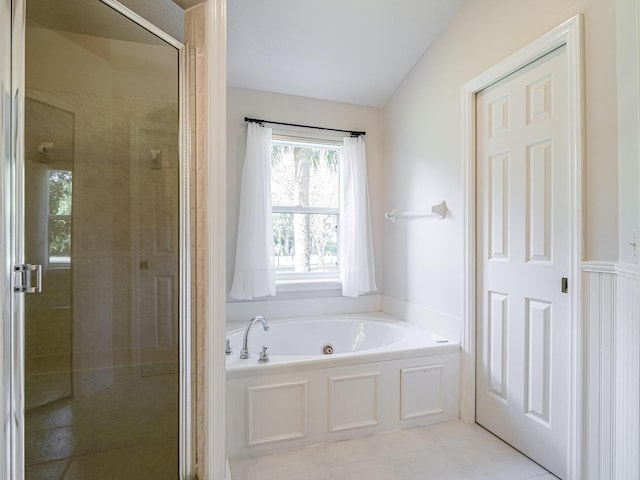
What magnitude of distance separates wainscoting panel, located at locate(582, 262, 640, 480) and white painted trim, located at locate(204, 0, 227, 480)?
151cm

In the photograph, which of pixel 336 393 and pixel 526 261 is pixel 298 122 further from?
pixel 336 393

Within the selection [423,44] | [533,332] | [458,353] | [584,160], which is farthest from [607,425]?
[423,44]

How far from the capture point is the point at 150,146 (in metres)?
1.58

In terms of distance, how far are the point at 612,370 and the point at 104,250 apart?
2272mm

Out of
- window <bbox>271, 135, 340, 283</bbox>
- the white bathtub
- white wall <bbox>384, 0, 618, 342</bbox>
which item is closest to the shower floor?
the white bathtub

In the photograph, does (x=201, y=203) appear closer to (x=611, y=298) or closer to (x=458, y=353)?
(x=611, y=298)

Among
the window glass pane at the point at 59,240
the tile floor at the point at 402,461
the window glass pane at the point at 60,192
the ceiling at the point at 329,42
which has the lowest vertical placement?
the tile floor at the point at 402,461

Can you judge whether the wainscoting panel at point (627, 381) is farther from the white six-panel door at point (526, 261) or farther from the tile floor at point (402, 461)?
the tile floor at point (402, 461)

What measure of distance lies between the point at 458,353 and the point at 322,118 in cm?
209

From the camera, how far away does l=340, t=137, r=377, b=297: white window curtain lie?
278 centimetres

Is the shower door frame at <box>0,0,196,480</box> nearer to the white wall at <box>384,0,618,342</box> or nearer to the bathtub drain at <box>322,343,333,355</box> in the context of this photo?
the bathtub drain at <box>322,343,333,355</box>

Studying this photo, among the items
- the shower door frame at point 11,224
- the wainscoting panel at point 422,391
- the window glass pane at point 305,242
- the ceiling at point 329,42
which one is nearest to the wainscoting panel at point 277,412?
the wainscoting panel at point 422,391

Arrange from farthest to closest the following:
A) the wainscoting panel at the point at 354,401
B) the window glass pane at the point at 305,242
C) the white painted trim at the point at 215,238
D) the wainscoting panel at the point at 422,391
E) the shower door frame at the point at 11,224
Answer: the window glass pane at the point at 305,242
the wainscoting panel at the point at 422,391
the wainscoting panel at the point at 354,401
the white painted trim at the point at 215,238
the shower door frame at the point at 11,224

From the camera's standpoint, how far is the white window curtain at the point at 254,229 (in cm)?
251
